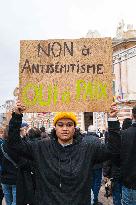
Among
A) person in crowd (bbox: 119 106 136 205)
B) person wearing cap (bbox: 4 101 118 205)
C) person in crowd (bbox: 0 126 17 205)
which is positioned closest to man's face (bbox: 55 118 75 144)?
person wearing cap (bbox: 4 101 118 205)

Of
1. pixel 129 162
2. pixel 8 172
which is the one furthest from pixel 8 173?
pixel 129 162

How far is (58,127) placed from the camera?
450cm

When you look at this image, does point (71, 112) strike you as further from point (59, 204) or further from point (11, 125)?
point (59, 204)

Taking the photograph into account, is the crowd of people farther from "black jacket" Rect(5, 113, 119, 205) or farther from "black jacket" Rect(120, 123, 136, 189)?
"black jacket" Rect(120, 123, 136, 189)

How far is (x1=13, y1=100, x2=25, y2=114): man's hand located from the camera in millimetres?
4623

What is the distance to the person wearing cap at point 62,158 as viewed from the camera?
4.32 meters

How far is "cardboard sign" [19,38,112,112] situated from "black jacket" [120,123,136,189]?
3.66 ft

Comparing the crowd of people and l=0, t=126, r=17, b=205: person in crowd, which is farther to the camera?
l=0, t=126, r=17, b=205: person in crowd

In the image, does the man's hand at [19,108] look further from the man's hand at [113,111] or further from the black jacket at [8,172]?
the black jacket at [8,172]

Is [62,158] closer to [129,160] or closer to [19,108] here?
[19,108]

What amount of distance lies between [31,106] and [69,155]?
90 cm

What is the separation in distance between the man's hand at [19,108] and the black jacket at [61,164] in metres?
0.06

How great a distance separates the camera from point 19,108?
4.66 meters

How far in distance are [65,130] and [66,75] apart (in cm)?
81
